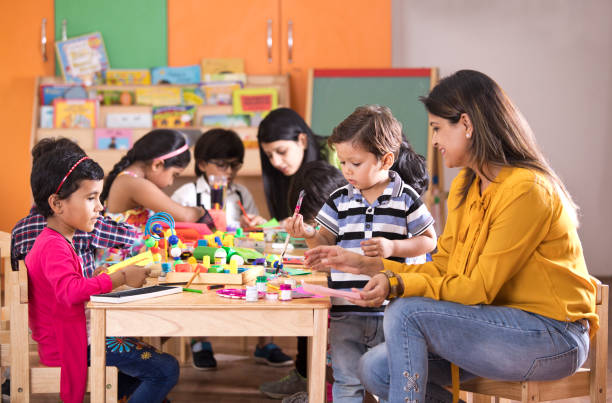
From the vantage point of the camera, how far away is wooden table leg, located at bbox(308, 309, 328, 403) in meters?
1.52

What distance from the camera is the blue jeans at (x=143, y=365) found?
1.85 meters

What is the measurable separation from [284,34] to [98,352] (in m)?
3.76

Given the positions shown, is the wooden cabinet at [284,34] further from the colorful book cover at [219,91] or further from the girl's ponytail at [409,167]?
the girl's ponytail at [409,167]

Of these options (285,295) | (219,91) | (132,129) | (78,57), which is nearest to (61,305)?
(285,295)

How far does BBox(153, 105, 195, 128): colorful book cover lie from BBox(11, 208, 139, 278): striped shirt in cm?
248

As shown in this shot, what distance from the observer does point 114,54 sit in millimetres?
4879

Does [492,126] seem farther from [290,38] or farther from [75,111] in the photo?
[75,111]

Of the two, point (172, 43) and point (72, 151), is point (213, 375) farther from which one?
point (172, 43)

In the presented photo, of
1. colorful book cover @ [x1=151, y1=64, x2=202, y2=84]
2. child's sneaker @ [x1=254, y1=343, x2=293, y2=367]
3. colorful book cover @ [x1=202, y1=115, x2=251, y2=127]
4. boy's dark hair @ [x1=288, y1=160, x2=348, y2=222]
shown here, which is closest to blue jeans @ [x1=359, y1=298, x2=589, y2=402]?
boy's dark hair @ [x1=288, y1=160, x2=348, y2=222]

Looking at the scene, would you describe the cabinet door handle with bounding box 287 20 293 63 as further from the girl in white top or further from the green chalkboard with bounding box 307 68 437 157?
the girl in white top

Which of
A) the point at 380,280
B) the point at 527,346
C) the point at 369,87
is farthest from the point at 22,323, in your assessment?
the point at 369,87

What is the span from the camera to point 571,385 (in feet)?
5.10

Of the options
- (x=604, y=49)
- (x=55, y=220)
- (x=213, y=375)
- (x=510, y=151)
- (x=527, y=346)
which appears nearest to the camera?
(x=527, y=346)

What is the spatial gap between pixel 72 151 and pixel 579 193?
14.0 feet
